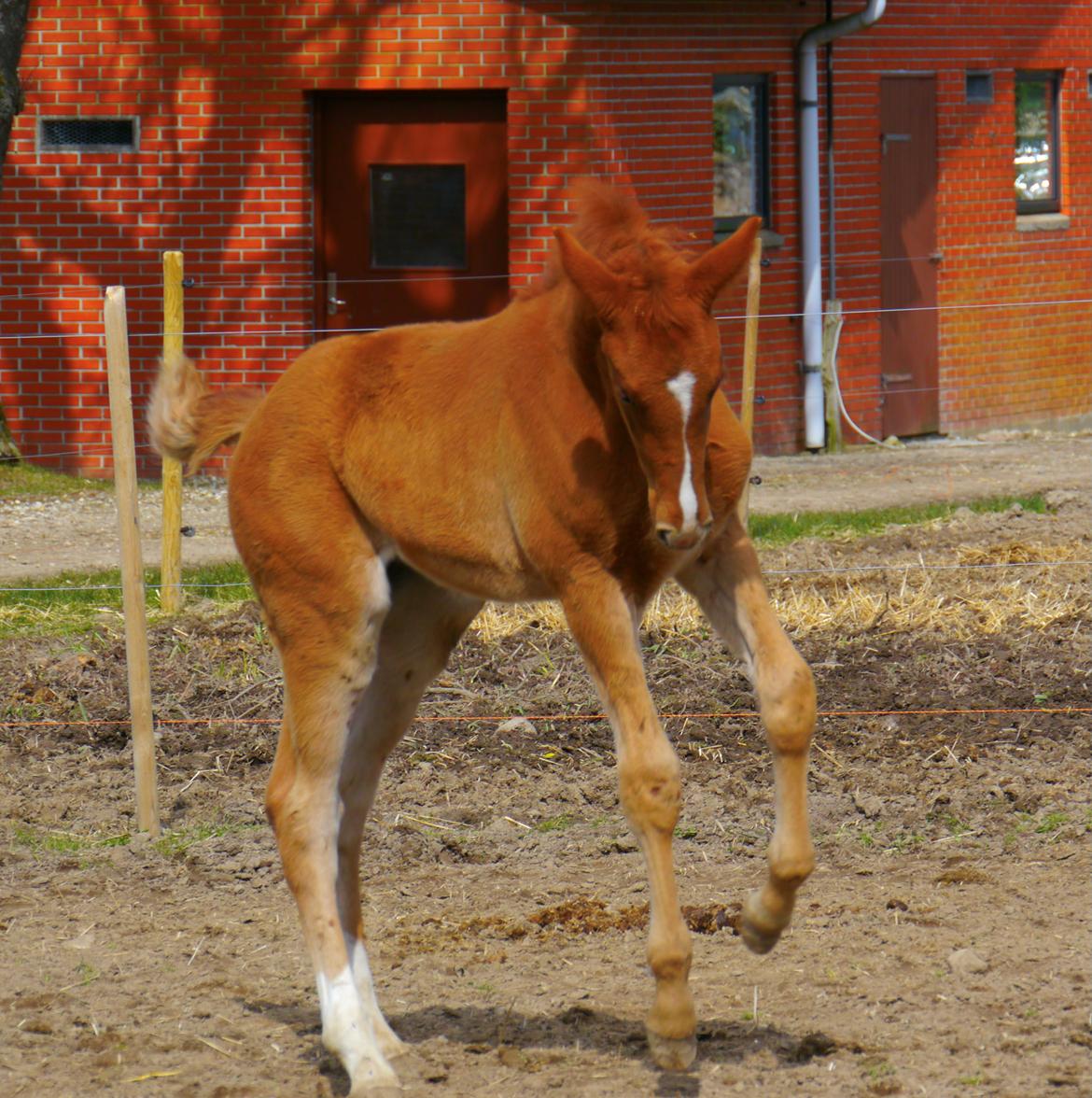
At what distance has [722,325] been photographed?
1302 cm

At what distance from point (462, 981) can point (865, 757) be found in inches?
89.3

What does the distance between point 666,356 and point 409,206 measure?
10371 millimetres

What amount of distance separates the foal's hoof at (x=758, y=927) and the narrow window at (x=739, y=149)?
1092 cm

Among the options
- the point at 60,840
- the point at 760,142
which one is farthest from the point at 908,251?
the point at 60,840

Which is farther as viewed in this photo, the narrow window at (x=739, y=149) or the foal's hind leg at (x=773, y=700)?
the narrow window at (x=739, y=149)

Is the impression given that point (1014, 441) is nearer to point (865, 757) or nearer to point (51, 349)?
point (51, 349)

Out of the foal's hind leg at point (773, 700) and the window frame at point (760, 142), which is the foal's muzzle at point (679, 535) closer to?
the foal's hind leg at point (773, 700)

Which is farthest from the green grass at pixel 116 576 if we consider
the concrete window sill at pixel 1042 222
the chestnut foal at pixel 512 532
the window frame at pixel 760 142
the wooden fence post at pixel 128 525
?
the concrete window sill at pixel 1042 222

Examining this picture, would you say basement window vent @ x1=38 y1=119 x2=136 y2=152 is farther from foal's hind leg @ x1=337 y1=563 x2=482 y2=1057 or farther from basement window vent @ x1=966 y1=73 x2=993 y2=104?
foal's hind leg @ x1=337 y1=563 x2=482 y2=1057

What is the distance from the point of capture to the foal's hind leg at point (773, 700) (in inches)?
155

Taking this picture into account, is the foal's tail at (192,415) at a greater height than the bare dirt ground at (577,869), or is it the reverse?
the foal's tail at (192,415)

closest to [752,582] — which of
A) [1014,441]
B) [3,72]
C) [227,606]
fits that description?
[227,606]

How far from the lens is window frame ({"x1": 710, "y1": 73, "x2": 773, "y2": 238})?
14500mm

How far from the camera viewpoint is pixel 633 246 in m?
3.78
